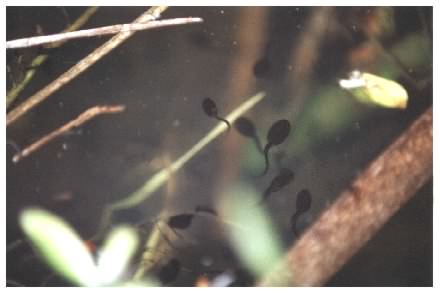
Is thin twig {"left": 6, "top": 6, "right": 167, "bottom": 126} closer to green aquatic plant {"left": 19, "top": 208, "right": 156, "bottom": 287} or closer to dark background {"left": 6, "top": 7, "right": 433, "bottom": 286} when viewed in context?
dark background {"left": 6, "top": 7, "right": 433, "bottom": 286}

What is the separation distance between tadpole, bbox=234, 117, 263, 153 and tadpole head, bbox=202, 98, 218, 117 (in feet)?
0.16

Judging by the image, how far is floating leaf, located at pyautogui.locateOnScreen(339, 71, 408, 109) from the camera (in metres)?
0.78

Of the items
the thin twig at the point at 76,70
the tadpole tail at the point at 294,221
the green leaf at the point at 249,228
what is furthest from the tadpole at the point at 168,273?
the thin twig at the point at 76,70

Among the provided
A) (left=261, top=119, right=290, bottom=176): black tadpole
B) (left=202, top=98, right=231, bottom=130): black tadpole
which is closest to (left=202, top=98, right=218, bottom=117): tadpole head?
(left=202, top=98, right=231, bottom=130): black tadpole

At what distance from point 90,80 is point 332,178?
0.52 m

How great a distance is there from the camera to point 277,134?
30.9 inches

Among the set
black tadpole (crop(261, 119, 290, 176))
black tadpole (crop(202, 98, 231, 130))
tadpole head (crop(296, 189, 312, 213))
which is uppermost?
black tadpole (crop(202, 98, 231, 130))

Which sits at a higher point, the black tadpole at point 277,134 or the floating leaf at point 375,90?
the black tadpole at point 277,134

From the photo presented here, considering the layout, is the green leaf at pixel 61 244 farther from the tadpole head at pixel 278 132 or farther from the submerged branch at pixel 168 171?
the tadpole head at pixel 278 132

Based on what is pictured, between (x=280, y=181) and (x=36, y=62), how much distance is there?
535mm

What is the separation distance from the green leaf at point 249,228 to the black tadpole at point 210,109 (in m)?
0.15

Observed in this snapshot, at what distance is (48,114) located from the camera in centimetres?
77

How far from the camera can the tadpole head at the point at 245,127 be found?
2.59 ft

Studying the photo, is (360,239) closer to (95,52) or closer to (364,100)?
(364,100)
